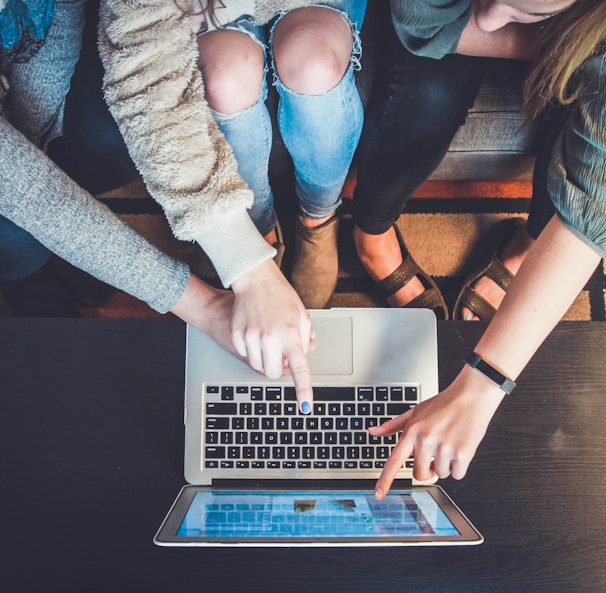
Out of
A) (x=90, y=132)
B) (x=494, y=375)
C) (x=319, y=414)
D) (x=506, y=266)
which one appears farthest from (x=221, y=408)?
(x=506, y=266)

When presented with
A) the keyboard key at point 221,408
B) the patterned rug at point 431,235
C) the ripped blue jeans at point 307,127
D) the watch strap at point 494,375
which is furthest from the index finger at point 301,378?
the patterned rug at point 431,235

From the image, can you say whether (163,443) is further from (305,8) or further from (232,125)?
(305,8)

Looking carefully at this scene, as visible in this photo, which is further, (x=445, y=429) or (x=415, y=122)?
(x=415, y=122)

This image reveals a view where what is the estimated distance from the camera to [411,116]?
36.0 inches

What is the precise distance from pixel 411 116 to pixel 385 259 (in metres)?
0.36

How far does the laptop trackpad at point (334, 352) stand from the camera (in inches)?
28.6

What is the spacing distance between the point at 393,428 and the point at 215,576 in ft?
0.95

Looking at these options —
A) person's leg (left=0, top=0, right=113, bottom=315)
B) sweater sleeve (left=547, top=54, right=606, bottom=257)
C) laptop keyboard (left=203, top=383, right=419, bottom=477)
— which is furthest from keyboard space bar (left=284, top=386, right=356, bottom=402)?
person's leg (left=0, top=0, right=113, bottom=315)

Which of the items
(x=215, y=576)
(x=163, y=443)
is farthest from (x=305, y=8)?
(x=215, y=576)

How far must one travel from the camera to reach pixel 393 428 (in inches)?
26.8

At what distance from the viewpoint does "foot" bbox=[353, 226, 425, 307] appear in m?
1.18

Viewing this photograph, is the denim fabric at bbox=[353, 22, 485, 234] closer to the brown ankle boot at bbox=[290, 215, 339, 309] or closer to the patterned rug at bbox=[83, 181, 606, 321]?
the brown ankle boot at bbox=[290, 215, 339, 309]

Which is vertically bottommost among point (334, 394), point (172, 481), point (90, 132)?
point (172, 481)

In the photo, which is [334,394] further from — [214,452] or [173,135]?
[173,135]
